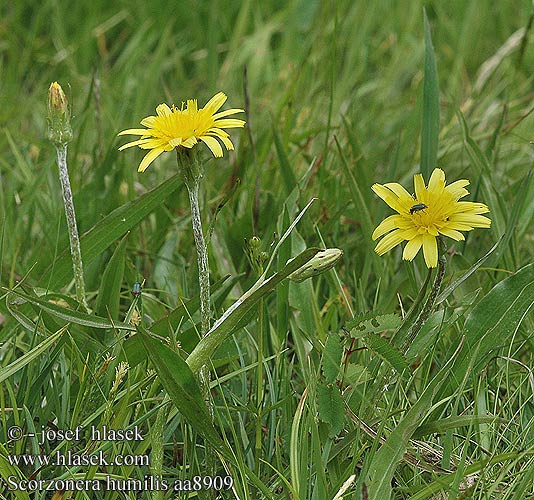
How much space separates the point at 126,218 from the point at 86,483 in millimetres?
570

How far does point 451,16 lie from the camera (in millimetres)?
3186

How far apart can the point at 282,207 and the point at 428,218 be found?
2.22ft

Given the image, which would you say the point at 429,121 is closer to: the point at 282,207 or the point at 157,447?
the point at 282,207

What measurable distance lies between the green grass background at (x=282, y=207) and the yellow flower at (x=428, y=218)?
0.68 ft

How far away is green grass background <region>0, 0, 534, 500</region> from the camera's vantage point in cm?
122

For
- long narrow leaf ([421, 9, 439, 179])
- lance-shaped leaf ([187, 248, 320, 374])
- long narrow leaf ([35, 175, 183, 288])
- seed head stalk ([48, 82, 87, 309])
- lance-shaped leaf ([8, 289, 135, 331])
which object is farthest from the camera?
long narrow leaf ([421, 9, 439, 179])

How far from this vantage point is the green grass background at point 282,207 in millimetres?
1220

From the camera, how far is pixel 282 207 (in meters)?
1.74

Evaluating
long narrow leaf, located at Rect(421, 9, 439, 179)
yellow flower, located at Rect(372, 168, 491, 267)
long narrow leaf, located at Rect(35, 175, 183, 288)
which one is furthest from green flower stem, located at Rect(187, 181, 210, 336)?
long narrow leaf, located at Rect(421, 9, 439, 179)

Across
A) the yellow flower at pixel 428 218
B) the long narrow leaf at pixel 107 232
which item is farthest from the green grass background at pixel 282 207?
the yellow flower at pixel 428 218

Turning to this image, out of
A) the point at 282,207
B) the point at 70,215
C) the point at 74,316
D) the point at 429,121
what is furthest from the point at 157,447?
the point at 429,121

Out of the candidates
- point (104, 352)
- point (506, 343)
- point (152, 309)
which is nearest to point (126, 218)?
point (152, 309)

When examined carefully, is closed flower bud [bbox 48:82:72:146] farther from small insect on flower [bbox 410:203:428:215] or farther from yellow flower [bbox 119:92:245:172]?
small insect on flower [bbox 410:203:428:215]

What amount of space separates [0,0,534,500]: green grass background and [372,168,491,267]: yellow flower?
207mm
